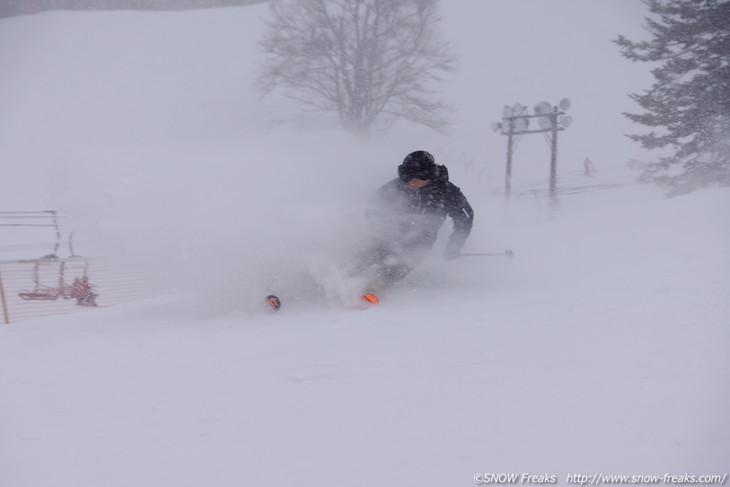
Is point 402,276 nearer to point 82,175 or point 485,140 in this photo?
point 82,175

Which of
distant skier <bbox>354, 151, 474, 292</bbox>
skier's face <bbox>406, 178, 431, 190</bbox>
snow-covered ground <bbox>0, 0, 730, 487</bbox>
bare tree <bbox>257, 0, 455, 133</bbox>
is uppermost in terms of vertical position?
bare tree <bbox>257, 0, 455, 133</bbox>

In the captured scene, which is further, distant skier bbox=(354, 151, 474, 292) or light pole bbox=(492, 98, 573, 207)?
light pole bbox=(492, 98, 573, 207)

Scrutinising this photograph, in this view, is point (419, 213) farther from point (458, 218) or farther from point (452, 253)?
point (452, 253)

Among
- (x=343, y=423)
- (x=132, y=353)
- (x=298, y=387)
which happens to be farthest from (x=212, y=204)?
(x=343, y=423)

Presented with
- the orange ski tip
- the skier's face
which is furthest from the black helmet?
the orange ski tip

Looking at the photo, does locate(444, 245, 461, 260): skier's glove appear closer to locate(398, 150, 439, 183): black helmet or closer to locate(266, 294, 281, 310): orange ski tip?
locate(398, 150, 439, 183): black helmet

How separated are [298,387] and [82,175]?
4.36 m

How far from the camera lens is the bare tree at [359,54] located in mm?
22188

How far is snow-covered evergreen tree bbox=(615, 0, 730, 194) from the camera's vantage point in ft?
49.5

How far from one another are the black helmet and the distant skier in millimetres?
53

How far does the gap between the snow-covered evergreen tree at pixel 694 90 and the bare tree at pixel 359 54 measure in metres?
8.78

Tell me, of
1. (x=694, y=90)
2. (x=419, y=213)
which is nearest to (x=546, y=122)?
(x=694, y=90)

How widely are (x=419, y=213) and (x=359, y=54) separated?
60.9 feet

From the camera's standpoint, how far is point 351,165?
660 cm
